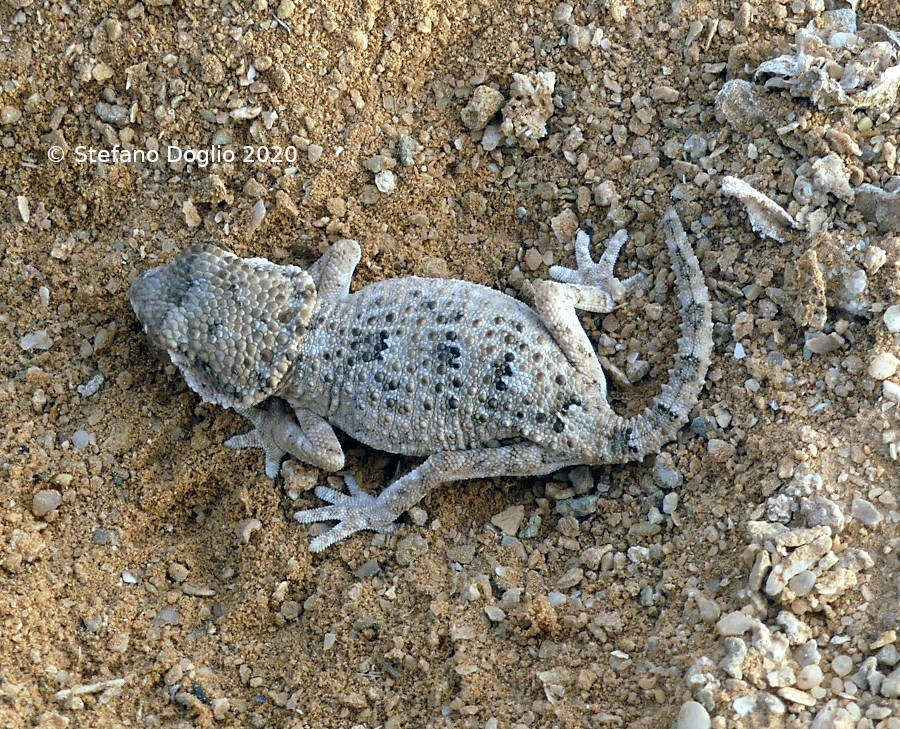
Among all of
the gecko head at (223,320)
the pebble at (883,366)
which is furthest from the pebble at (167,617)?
the pebble at (883,366)

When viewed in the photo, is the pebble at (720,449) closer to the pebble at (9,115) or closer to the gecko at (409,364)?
the gecko at (409,364)

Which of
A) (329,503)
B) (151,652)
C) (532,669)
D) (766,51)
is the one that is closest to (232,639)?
(151,652)

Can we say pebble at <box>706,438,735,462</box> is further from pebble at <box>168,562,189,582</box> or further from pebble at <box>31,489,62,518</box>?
pebble at <box>31,489,62,518</box>

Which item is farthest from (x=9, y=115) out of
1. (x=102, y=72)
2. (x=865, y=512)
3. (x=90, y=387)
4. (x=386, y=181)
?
(x=865, y=512)

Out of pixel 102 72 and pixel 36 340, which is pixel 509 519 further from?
pixel 102 72

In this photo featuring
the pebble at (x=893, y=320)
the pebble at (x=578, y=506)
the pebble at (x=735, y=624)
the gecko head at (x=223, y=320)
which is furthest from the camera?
the gecko head at (x=223, y=320)

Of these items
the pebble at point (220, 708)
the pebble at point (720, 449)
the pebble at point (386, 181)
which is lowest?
the pebble at point (220, 708)
